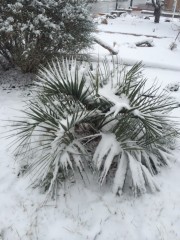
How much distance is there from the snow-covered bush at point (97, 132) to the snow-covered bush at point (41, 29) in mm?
2587

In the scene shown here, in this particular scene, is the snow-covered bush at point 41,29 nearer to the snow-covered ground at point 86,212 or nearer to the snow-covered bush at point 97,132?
the snow-covered bush at point 97,132

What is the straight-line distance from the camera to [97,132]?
4500 mm

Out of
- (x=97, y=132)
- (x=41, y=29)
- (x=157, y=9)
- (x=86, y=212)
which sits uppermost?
(x=41, y=29)

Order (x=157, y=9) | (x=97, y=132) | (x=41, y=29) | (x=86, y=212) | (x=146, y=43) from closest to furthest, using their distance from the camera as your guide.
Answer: (x=86, y=212)
(x=97, y=132)
(x=41, y=29)
(x=146, y=43)
(x=157, y=9)

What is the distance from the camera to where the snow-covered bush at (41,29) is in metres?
6.98

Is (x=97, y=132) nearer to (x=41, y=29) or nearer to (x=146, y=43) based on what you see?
(x=41, y=29)

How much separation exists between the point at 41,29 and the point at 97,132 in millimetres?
3519

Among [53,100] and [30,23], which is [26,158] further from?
[30,23]

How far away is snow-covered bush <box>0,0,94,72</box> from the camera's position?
22.9 feet

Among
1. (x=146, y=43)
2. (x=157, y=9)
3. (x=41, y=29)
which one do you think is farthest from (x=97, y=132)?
(x=157, y=9)

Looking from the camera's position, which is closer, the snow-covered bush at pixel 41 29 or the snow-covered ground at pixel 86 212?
the snow-covered ground at pixel 86 212

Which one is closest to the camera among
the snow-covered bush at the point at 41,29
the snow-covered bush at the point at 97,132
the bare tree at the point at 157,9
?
the snow-covered bush at the point at 97,132

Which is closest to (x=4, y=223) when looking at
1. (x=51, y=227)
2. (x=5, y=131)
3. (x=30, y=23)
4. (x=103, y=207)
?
(x=51, y=227)

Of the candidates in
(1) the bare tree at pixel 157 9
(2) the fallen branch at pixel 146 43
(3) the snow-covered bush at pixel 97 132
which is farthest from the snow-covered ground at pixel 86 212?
(1) the bare tree at pixel 157 9
